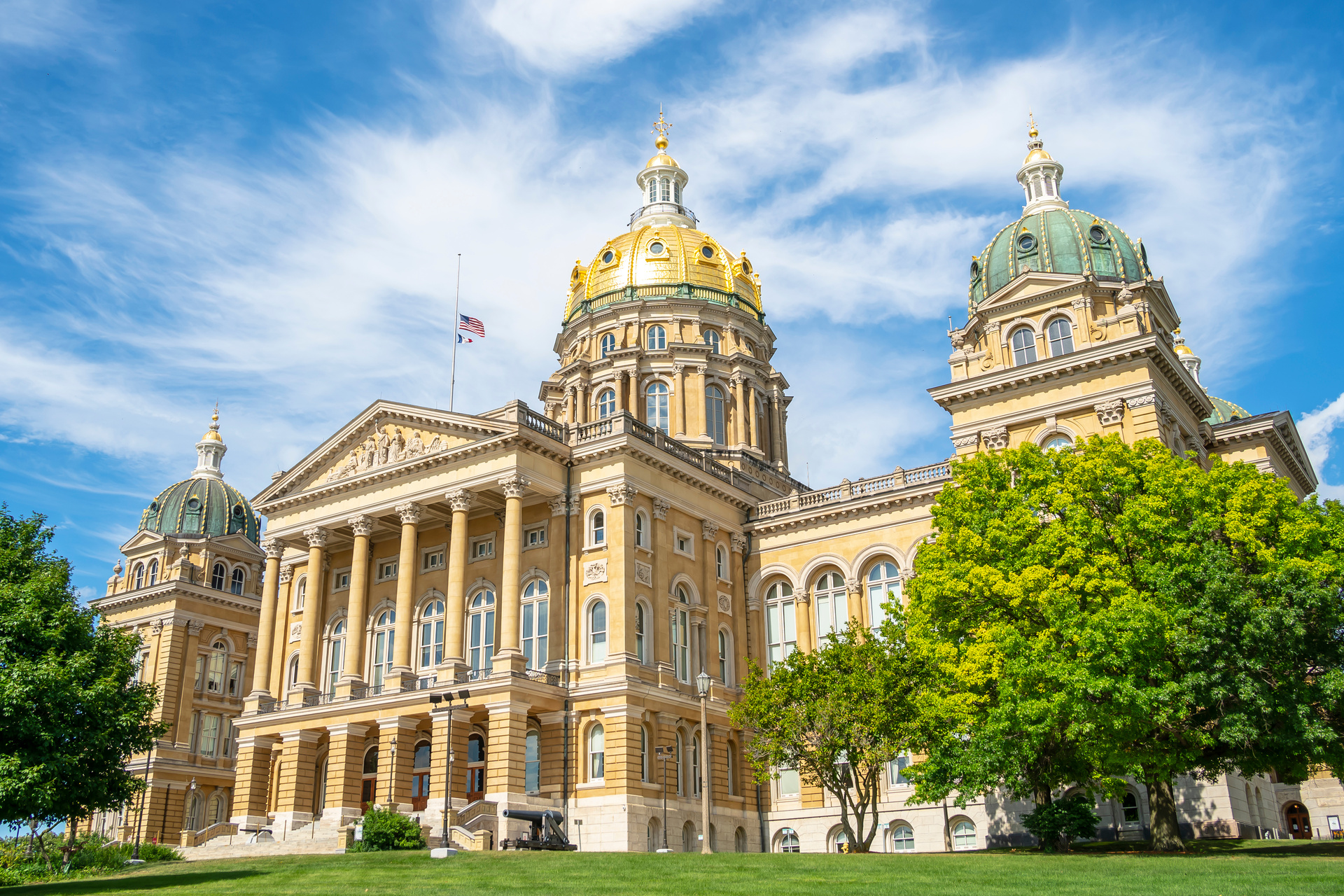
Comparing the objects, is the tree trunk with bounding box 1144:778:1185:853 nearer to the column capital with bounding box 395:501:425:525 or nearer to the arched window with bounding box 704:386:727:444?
the column capital with bounding box 395:501:425:525

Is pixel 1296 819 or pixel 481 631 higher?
pixel 481 631

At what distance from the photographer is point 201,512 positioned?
7669cm

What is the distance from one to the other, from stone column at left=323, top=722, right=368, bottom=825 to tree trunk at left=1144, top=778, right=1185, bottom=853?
94.3 feet

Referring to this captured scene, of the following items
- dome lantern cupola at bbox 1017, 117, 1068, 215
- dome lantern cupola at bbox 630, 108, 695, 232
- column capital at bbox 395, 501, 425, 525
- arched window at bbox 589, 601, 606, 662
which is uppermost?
dome lantern cupola at bbox 630, 108, 695, 232

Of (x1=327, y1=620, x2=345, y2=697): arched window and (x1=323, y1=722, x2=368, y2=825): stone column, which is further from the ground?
(x1=327, y1=620, x2=345, y2=697): arched window

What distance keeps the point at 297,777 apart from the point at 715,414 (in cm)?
3037

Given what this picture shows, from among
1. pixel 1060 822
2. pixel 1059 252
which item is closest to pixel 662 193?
pixel 1059 252

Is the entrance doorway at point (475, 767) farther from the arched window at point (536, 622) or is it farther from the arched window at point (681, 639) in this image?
the arched window at point (681, 639)

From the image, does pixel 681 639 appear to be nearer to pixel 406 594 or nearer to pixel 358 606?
pixel 406 594

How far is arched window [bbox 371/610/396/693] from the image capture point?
172ft

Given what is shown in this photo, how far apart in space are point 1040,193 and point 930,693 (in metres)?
27.4

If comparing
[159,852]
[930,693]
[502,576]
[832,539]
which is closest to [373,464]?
[502,576]

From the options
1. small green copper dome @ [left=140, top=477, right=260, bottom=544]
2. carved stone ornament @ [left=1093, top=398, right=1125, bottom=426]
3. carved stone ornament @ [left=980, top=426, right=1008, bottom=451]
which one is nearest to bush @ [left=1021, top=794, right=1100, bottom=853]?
carved stone ornament @ [left=1093, top=398, right=1125, bottom=426]

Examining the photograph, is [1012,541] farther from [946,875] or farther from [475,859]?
[475,859]
